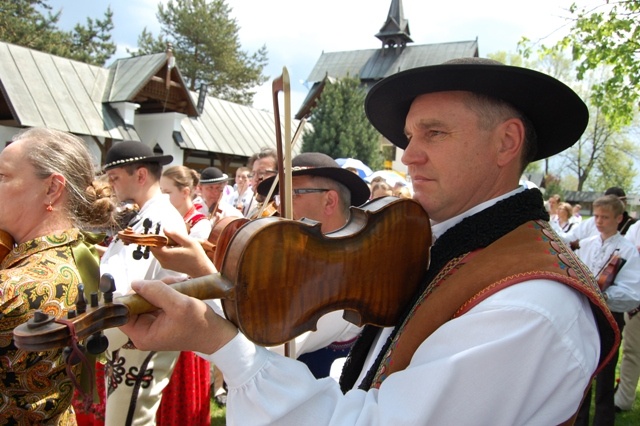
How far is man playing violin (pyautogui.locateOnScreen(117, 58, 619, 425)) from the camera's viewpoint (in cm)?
117

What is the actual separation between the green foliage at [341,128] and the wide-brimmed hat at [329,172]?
2224cm

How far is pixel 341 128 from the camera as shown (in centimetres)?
2588

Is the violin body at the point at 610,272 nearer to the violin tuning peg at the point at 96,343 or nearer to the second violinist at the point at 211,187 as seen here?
the second violinist at the point at 211,187

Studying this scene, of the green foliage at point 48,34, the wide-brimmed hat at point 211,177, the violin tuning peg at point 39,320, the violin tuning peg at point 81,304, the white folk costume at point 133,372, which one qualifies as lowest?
the white folk costume at point 133,372

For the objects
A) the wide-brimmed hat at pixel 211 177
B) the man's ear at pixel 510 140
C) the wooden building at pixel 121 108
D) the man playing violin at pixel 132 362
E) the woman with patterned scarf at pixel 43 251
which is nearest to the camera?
the man's ear at pixel 510 140

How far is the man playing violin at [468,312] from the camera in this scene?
1165 millimetres

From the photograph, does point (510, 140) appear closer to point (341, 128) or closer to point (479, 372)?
point (479, 372)

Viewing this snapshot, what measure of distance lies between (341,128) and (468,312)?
25.0m

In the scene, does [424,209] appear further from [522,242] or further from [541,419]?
[541,419]

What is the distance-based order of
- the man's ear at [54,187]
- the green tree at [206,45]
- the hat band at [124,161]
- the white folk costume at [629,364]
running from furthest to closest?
the green tree at [206,45], the white folk costume at [629,364], the hat band at [124,161], the man's ear at [54,187]

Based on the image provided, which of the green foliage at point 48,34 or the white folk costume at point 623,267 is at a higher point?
the green foliage at point 48,34

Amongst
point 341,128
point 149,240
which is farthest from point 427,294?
point 341,128

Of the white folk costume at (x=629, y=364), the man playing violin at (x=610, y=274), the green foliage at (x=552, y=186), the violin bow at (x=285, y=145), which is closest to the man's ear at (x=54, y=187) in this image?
the violin bow at (x=285, y=145)

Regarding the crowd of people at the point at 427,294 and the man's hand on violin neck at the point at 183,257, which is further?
the man's hand on violin neck at the point at 183,257
